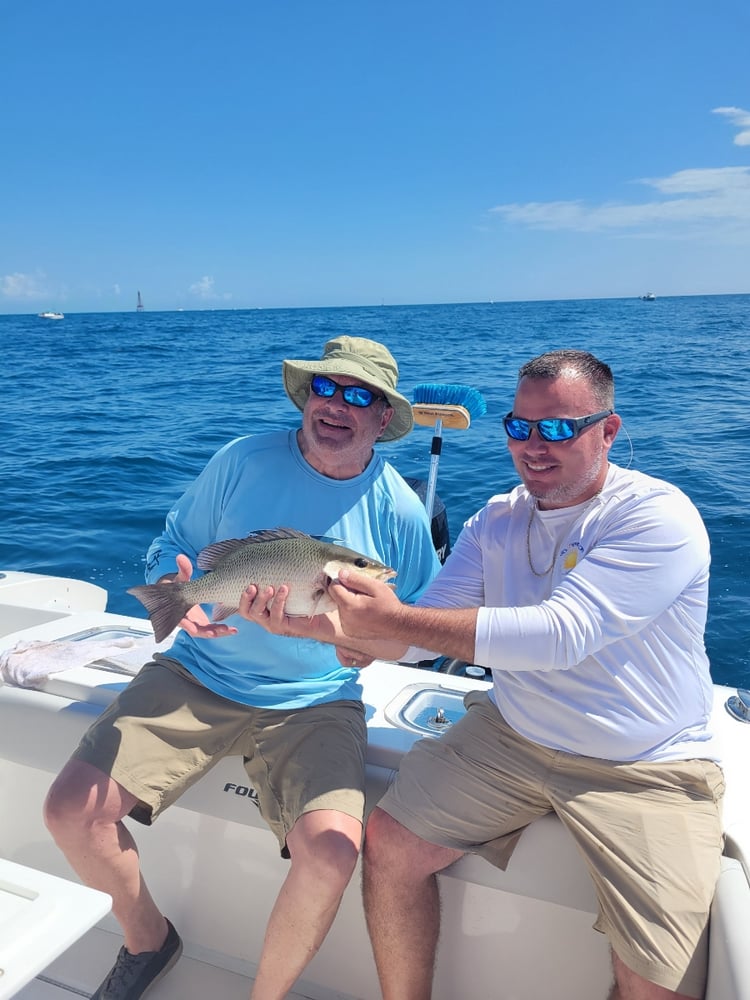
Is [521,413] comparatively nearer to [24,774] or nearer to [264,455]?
[264,455]

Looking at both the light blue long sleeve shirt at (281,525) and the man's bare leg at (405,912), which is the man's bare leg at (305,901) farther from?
the light blue long sleeve shirt at (281,525)

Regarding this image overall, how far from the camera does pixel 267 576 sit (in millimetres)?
2631

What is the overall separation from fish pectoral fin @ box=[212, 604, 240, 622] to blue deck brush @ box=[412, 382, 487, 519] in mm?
2301

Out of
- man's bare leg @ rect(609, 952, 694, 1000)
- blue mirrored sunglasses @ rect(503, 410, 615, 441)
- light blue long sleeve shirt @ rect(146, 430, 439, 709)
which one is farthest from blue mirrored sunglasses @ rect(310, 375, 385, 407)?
man's bare leg @ rect(609, 952, 694, 1000)

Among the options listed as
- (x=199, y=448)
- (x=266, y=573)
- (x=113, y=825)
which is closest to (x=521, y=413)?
(x=266, y=573)

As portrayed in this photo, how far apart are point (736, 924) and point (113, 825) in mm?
2030

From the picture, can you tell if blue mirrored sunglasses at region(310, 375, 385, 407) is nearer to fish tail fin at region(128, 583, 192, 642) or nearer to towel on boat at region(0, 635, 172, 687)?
fish tail fin at region(128, 583, 192, 642)

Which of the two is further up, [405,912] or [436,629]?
[436,629]

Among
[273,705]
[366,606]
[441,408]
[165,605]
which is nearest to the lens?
[366,606]

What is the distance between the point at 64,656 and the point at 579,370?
2.69 meters

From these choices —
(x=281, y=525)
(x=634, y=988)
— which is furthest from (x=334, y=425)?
(x=634, y=988)

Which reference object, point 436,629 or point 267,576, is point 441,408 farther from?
point 436,629

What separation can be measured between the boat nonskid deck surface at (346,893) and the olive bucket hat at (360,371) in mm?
1307

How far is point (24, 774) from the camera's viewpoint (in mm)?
3182
